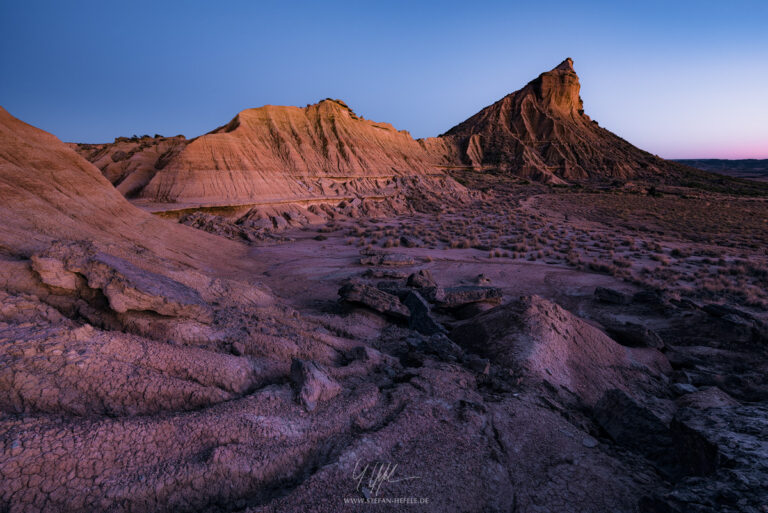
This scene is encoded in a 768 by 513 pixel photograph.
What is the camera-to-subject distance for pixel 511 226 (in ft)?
70.9

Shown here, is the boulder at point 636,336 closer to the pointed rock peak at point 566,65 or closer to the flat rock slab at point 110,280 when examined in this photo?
the flat rock slab at point 110,280

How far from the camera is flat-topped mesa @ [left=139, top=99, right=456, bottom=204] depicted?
20469 millimetres

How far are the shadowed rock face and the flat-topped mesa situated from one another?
26991mm

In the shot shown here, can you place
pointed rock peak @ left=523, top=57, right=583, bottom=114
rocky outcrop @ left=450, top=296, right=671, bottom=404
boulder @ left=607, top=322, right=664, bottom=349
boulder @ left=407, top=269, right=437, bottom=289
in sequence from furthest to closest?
pointed rock peak @ left=523, top=57, right=583, bottom=114 → boulder @ left=407, top=269, right=437, bottom=289 → boulder @ left=607, top=322, right=664, bottom=349 → rocky outcrop @ left=450, top=296, right=671, bottom=404

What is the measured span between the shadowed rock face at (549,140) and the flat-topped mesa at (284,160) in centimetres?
2699

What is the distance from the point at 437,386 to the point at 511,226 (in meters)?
19.1

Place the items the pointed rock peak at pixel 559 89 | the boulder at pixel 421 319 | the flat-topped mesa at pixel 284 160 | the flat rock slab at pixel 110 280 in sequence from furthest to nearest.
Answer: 1. the pointed rock peak at pixel 559 89
2. the flat-topped mesa at pixel 284 160
3. the boulder at pixel 421 319
4. the flat rock slab at pixel 110 280

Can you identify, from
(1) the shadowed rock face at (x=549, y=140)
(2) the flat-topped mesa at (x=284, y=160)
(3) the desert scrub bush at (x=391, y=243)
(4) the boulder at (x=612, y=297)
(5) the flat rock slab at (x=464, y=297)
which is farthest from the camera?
(1) the shadowed rock face at (x=549, y=140)

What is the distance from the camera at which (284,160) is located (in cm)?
2695

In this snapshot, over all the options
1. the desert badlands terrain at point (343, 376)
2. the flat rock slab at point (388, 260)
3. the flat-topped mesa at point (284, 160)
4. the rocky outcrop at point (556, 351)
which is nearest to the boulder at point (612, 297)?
the desert badlands terrain at point (343, 376)

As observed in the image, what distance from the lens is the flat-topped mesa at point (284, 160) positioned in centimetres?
2047

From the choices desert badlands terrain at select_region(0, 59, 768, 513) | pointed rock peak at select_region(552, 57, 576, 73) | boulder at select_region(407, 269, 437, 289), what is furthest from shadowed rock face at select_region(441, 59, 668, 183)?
boulder at select_region(407, 269, 437, 289)

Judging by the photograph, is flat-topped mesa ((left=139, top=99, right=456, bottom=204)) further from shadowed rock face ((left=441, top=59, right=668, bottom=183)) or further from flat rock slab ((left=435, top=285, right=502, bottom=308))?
shadowed rock face ((left=441, top=59, right=668, bottom=183))

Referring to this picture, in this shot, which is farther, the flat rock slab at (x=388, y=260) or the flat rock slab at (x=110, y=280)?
the flat rock slab at (x=388, y=260)
